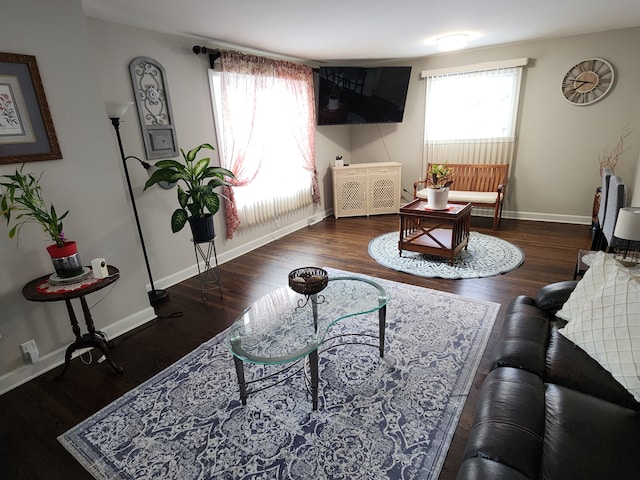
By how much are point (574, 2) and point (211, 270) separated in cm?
428

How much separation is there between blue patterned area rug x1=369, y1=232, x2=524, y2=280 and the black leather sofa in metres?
1.70

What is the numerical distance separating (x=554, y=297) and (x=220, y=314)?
2.43 metres

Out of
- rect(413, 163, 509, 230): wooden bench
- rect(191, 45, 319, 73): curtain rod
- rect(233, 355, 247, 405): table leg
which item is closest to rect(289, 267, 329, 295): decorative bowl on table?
rect(233, 355, 247, 405): table leg

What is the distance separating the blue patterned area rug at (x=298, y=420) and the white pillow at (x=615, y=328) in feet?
2.25

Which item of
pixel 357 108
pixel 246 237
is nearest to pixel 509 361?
pixel 246 237

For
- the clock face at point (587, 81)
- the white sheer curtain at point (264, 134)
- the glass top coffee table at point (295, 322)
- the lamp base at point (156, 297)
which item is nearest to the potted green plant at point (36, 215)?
the lamp base at point (156, 297)

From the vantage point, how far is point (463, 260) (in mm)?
3695

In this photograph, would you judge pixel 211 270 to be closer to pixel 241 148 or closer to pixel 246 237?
pixel 246 237

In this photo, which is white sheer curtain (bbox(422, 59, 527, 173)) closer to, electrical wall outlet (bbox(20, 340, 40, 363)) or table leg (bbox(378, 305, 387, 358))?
table leg (bbox(378, 305, 387, 358))

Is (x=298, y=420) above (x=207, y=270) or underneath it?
underneath

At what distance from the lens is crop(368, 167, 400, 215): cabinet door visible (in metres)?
5.46

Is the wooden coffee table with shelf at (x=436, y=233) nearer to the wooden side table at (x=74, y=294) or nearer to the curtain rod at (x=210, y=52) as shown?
the curtain rod at (x=210, y=52)


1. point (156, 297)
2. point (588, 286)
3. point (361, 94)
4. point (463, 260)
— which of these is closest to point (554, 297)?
point (588, 286)

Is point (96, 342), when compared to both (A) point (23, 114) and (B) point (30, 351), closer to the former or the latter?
(B) point (30, 351)
